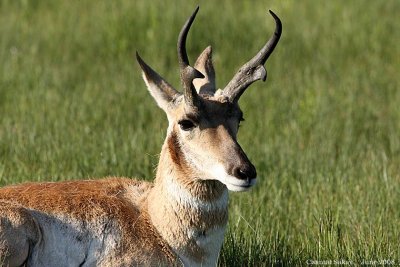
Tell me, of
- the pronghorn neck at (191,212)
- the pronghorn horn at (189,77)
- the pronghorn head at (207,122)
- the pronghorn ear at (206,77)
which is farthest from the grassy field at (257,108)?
the pronghorn horn at (189,77)

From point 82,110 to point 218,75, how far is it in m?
2.79

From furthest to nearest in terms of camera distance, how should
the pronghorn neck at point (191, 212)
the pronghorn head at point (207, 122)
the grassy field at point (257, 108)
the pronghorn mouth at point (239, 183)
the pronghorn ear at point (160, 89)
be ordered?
the grassy field at point (257, 108) < the pronghorn ear at point (160, 89) < the pronghorn neck at point (191, 212) < the pronghorn head at point (207, 122) < the pronghorn mouth at point (239, 183)

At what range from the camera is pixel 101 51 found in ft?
48.7

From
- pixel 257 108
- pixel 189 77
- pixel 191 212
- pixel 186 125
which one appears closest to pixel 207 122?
pixel 186 125

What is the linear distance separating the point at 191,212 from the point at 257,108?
5.97 m

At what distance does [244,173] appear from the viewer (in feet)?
21.2

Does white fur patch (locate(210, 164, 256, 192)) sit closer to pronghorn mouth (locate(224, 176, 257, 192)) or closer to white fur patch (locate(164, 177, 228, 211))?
pronghorn mouth (locate(224, 176, 257, 192))

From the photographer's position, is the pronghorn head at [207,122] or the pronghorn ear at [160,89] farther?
the pronghorn ear at [160,89]

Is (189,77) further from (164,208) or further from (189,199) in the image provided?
(164,208)

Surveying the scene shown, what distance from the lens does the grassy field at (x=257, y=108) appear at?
28.3ft

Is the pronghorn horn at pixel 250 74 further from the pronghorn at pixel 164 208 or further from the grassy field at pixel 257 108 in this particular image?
the grassy field at pixel 257 108

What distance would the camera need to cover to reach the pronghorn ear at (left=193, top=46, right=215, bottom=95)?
7387 millimetres

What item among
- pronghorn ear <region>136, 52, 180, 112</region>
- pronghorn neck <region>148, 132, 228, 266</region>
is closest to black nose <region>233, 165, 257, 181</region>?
pronghorn neck <region>148, 132, 228, 266</region>

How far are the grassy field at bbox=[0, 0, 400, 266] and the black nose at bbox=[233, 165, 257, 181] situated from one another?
1.36 meters
